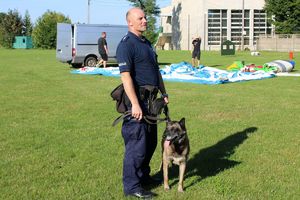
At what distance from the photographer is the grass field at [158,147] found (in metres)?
5.04

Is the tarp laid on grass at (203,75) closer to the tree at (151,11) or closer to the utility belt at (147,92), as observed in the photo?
the utility belt at (147,92)

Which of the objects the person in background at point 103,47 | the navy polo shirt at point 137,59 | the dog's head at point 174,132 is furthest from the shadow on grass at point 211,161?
the person in background at point 103,47

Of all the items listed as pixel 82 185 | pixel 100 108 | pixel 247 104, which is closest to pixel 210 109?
pixel 247 104

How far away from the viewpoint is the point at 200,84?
1627 centimetres

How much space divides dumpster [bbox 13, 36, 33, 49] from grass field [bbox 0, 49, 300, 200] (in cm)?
6692

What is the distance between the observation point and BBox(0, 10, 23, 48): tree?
76.9 metres

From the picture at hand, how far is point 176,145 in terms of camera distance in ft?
15.7

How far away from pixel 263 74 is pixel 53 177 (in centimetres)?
1480

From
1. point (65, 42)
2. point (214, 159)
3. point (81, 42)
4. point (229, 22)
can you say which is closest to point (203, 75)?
point (81, 42)

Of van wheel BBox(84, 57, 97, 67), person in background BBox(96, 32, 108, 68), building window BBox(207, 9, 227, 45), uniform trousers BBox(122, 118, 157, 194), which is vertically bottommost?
uniform trousers BBox(122, 118, 157, 194)

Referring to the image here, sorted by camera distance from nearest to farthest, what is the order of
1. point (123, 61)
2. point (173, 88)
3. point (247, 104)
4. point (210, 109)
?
point (123, 61) < point (210, 109) < point (247, 104) < point (173, 88)

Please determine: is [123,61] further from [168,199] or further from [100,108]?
[100,108]

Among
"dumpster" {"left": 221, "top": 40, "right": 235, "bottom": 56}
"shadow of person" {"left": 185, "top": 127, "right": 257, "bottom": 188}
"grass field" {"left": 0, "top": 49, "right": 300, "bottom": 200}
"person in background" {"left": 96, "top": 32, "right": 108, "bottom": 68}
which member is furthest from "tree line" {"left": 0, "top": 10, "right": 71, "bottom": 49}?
"shadow of person" {"left": 185, "top": 127, "right": 257, "bottom": 188}

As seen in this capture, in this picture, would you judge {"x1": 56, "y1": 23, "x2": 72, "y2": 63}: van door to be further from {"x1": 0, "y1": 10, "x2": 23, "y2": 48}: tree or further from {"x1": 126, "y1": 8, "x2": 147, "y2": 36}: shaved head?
{"x1": 0, "y1": 10, "x2": 23, "y2": 48}: tree
